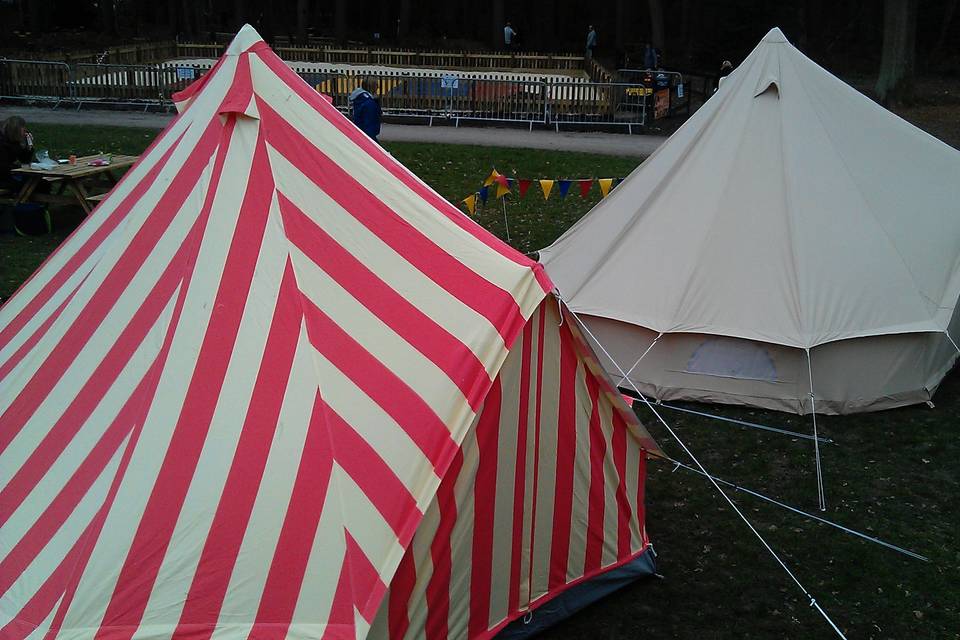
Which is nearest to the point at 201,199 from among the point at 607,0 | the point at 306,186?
the point at 306,186

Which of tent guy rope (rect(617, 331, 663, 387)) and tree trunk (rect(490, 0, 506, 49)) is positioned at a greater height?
tree trunk (rect(490, 0, 506, 49))

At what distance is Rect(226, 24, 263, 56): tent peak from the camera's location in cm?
553

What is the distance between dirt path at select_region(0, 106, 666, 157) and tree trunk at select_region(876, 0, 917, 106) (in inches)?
292

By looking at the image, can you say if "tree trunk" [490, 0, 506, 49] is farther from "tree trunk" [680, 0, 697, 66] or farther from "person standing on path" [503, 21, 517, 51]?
"tree trunk" [680, 0, 697, 66]

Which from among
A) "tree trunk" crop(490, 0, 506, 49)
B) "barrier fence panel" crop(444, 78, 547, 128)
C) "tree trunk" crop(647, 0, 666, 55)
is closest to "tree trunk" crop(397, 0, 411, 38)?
"tree trunk" crop(490, 0, 506, 49)

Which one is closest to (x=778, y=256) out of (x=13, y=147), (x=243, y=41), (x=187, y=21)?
(x=243, y=41)

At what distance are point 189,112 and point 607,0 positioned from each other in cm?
4280

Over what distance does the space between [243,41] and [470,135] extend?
1393 centimetres

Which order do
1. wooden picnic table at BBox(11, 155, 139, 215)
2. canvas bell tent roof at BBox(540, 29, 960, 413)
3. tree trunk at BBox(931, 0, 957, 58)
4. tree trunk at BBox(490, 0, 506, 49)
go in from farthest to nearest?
1. tree trunk at BBox(490, 0, 506, 49)
2. tree trunk at BBox(931, 0, 957, 58)
3. wooden picnic table at BBox(11, 155, 139, 215)
4. canvas bell tent roof at BBox(540, 29, 960, 413)

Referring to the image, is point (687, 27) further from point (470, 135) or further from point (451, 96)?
point (470, 135)

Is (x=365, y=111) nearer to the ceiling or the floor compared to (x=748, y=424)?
nearer to the ceiling

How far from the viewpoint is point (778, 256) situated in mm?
7801

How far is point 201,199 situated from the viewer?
16.8ft

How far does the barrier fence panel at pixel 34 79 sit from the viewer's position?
20500mm
